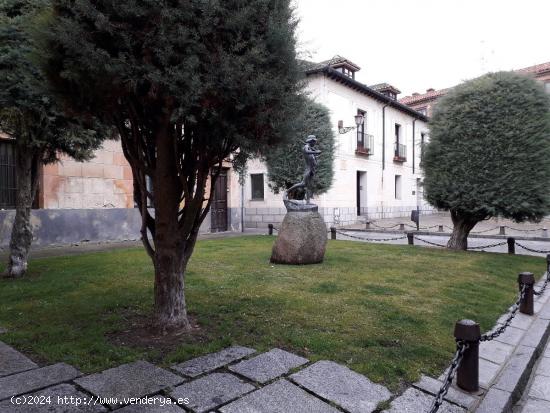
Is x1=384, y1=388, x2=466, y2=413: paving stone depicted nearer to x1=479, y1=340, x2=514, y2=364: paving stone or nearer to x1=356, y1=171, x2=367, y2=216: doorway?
x1=479, y1=340, x2=514, y2=364: paving stone

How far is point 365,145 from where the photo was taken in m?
21.6

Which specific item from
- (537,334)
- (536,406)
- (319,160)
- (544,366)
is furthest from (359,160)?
(536,406)

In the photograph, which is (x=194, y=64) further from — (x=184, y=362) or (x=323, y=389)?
(x=323, y=389)

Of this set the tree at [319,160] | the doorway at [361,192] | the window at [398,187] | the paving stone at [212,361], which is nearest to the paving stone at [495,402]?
the paving stone at [212,361]

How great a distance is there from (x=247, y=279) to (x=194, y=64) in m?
4.04

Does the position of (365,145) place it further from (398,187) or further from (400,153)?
(398,187)

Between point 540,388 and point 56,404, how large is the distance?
3.67m

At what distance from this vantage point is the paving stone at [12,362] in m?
2.88

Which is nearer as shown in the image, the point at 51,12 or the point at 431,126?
the point at 51,12

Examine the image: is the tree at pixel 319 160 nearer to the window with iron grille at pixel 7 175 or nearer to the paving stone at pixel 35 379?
the window with iron grille at pixel 7 175

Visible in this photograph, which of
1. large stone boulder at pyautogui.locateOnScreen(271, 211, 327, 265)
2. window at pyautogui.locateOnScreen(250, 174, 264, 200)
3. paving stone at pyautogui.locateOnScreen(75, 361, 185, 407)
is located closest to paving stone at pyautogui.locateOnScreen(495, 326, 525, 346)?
paving stone at pyautogui.locateOnScreen(75, 361, 185, 407)

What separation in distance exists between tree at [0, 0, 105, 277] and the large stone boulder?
3.79 meters

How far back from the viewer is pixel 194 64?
9.27 feet

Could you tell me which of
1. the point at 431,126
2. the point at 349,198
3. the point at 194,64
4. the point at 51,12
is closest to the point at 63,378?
the point at 194,64
